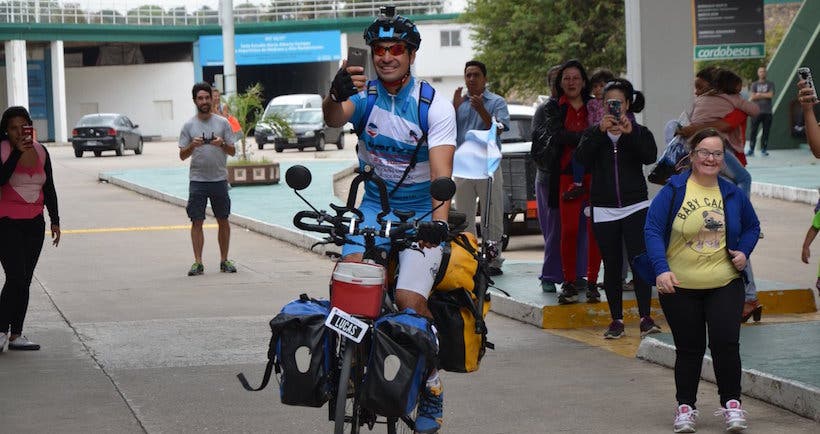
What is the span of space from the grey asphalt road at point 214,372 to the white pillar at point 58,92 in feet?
169

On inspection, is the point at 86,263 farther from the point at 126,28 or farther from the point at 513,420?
the point at 126,28

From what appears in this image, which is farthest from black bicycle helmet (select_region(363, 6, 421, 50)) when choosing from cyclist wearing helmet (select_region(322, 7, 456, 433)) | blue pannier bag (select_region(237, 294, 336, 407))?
blue pannier bag (select_region(237, 294, 336, 407))

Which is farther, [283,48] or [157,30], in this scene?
[283,48]

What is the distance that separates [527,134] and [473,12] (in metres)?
27.9

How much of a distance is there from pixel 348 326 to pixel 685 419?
241 centimetres

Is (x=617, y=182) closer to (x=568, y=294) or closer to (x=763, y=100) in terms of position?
(x=568, y=294)

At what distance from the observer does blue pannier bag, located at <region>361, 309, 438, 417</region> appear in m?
5.61

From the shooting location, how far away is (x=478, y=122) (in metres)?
12.9

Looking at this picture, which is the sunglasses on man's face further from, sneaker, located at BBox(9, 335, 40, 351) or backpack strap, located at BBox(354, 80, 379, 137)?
sneaker, located at BBox(9, 335, 40, 351)

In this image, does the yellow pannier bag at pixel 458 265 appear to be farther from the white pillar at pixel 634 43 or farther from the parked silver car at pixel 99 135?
the parked silver car at pixel 99 135

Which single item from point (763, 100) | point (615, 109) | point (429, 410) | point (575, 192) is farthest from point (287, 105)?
point (429, 410)

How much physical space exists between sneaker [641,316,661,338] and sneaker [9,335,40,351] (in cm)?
447

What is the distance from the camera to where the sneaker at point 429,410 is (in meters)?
6.18

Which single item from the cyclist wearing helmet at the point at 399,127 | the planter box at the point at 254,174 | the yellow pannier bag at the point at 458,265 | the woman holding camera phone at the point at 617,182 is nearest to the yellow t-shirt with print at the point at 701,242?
the yellow pannier bag at the point at 458,265
